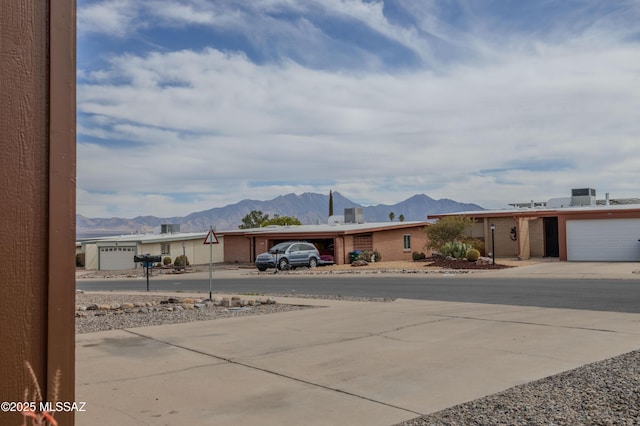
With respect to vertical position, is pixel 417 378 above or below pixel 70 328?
below

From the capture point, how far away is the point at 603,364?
25.1 ft

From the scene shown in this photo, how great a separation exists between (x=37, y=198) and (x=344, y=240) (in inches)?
1515

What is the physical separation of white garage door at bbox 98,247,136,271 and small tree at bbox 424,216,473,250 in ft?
78.0

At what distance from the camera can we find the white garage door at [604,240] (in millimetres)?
34000

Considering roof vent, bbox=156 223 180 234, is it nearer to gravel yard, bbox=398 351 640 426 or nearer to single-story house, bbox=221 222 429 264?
single-story house, bbox=221 222 429 264

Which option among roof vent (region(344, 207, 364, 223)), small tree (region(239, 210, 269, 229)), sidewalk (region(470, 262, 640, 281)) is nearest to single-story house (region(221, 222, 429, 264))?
roof vent (region(344, 207, 364, 223))

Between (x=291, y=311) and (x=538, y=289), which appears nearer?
(x=291, y=311)

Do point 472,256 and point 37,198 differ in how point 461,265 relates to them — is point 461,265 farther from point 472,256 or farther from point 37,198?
point 37,198

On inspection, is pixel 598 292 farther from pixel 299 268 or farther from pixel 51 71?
pixel 299 268

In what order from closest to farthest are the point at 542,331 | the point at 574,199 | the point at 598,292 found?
the point at 542,331
the point at 598,292
the point at 574,199

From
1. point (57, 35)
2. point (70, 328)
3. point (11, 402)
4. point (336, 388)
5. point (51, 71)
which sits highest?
point (57, 35)

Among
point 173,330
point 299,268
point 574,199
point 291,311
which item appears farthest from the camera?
point 574,199

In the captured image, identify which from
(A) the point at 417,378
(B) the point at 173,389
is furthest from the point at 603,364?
(B) the point at 173,389

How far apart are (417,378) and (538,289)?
13.6 metres
